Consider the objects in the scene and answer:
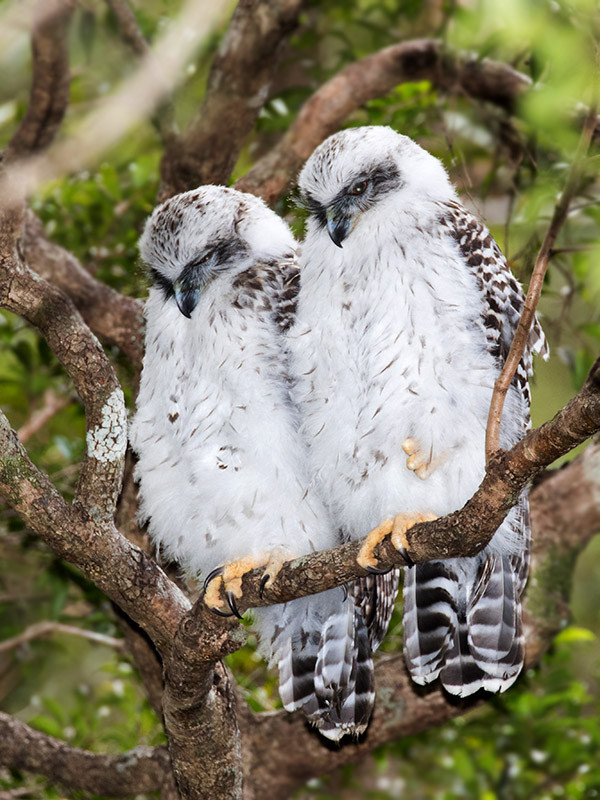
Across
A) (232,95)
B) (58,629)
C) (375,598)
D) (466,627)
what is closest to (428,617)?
(466,627)

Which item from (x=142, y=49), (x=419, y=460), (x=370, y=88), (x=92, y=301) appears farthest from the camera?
(x=370, y=88)

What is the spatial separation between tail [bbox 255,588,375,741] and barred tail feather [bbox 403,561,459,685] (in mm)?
178

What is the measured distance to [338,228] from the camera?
2.51 m

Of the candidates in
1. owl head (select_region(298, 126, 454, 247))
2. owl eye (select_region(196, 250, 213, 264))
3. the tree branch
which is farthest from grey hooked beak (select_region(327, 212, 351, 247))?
the tree branch

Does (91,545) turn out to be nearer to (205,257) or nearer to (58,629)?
(205,257)

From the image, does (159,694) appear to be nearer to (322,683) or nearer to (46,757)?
(46,757)

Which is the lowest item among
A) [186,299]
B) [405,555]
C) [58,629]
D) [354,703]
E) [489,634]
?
[58,629]

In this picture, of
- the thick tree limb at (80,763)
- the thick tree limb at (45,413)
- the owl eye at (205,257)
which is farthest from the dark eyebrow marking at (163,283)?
the thick tree limb at (80,763)

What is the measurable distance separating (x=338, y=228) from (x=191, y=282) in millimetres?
418

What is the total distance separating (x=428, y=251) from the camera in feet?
8.21

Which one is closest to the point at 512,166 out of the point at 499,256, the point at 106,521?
the point at 499,256

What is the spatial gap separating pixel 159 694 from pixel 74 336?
62.4 inches

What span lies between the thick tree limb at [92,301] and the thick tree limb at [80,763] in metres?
1.35

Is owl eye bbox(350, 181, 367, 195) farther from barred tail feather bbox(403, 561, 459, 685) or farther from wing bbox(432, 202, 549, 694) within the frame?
barred tail feather bbox(403, 561, 459, 685)
